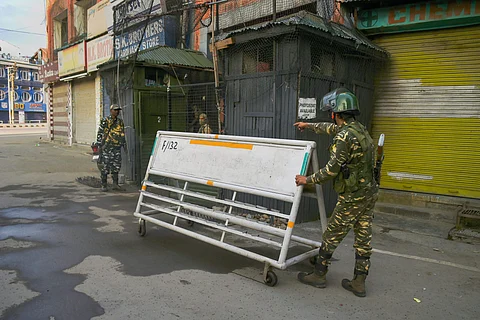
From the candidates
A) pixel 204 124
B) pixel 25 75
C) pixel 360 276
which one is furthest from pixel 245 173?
pixel 25 75

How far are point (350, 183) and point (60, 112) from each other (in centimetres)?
2035

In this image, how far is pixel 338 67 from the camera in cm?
663

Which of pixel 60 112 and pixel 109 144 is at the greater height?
pixel 60 112

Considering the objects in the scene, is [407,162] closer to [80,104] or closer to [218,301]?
[218,301]

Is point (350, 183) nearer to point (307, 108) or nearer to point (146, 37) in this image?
point (307, 108)

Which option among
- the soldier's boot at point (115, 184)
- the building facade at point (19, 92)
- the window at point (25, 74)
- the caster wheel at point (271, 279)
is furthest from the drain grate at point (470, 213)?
the window at point (25, 74)

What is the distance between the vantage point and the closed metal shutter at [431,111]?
21.8ft

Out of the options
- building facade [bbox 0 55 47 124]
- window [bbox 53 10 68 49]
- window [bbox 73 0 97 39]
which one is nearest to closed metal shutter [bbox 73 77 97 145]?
window [bbox 73 0 97 39]

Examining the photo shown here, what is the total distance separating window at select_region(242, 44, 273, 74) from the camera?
6348mm

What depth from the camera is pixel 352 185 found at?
11.7 ft

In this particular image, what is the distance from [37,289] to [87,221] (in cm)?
254

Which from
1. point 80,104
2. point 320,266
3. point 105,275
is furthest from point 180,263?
point 80,104

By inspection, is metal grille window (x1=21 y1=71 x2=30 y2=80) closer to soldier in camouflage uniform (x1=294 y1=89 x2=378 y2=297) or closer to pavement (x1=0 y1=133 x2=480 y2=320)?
pavement (x1=0 y1=133 x2=480 y2=320)

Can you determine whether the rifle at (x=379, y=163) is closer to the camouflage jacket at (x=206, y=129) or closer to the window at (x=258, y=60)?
the window at (x=258, y=60)
